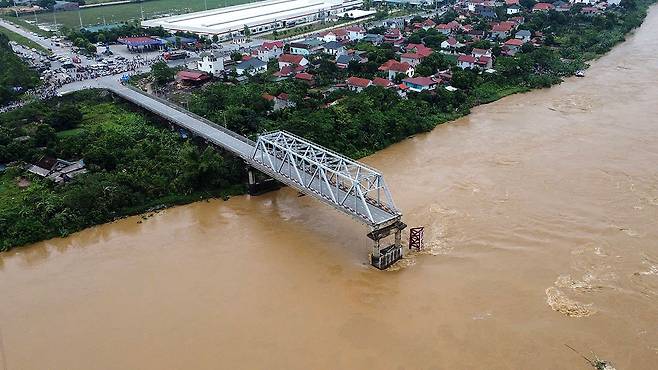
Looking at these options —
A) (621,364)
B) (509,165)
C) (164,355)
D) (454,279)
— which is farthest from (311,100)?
(621,364)

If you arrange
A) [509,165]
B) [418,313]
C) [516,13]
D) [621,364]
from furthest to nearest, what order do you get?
[516,13], [509,165], [418,313], [621,364]

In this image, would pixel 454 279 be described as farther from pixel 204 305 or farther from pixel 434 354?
pixel 204 305

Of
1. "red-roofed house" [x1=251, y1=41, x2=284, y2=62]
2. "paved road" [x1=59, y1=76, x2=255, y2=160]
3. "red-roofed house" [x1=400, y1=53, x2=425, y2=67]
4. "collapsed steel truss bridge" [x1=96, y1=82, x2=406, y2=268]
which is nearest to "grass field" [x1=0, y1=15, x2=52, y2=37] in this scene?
"paved road" [x1=59, y1=76, x2=255, y2=160]

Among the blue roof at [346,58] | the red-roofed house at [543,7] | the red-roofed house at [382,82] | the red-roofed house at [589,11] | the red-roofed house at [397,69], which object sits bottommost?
the red-roofed house at [382,82]

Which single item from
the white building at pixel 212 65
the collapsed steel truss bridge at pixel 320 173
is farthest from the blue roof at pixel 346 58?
the collapsed steel truss bridge at pixel 320 173

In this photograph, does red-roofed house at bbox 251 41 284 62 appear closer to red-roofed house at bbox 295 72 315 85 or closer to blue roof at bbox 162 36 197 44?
red-roofed house at bbox 295 72 315 85

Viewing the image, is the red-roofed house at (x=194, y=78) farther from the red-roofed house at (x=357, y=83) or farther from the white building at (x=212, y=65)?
the red-roofed house at (x=357, y=83)

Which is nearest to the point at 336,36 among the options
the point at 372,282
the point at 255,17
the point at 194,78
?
the point at 255,17
